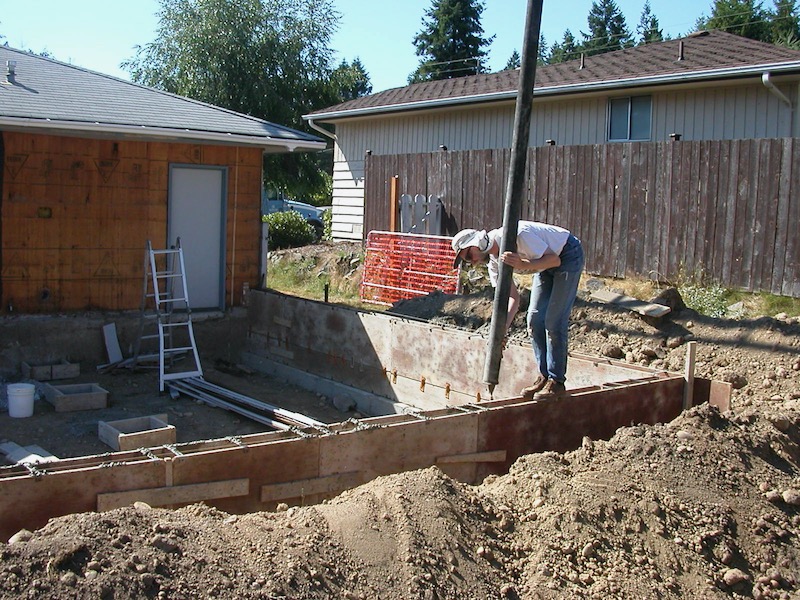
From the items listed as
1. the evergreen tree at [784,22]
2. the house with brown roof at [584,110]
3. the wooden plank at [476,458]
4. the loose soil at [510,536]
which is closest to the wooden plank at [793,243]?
the house with brown roof at [584,110]

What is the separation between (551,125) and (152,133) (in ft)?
30.8

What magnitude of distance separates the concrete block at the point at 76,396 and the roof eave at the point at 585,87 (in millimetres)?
11009

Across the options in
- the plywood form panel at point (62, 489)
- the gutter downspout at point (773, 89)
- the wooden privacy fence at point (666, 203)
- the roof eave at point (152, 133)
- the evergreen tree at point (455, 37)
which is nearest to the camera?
the plywood form panel at point (62, 489)

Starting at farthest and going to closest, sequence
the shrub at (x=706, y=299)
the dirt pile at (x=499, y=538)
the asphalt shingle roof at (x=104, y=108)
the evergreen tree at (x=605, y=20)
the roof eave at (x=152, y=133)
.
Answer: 1. the evergreen tree at (x=605, y=20)
2. the shrub at (x=706, y=299)
3. the asphalt shingle roof at (x=104, y=108)
4. the roof eave at (x=152, y=133)
5. the dirt pile at (x=499, y=538)

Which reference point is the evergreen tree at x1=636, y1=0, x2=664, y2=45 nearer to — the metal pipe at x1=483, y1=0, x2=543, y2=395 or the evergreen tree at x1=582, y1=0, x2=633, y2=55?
the evergreen tree at x1=582, y1=0, x2=633, y2=55

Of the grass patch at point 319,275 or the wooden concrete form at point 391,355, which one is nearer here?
the wooden concrete form at point 391,355

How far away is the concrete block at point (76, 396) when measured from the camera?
11109mm

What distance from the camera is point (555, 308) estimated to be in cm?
764

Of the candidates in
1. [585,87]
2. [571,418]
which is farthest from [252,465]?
[585,87]

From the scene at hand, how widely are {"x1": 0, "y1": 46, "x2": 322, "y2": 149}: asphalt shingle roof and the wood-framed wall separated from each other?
1.55 ft

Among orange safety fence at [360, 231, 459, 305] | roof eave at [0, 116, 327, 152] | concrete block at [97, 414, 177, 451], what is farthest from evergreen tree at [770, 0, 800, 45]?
concrete block at [97, 414, 177, 451]

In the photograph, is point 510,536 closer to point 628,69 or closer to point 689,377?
point 689,377

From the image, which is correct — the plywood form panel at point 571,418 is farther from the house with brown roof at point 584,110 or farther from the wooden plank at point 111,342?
the house with brown roof at point 584,110

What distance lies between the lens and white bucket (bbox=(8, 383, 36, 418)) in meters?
10.8
